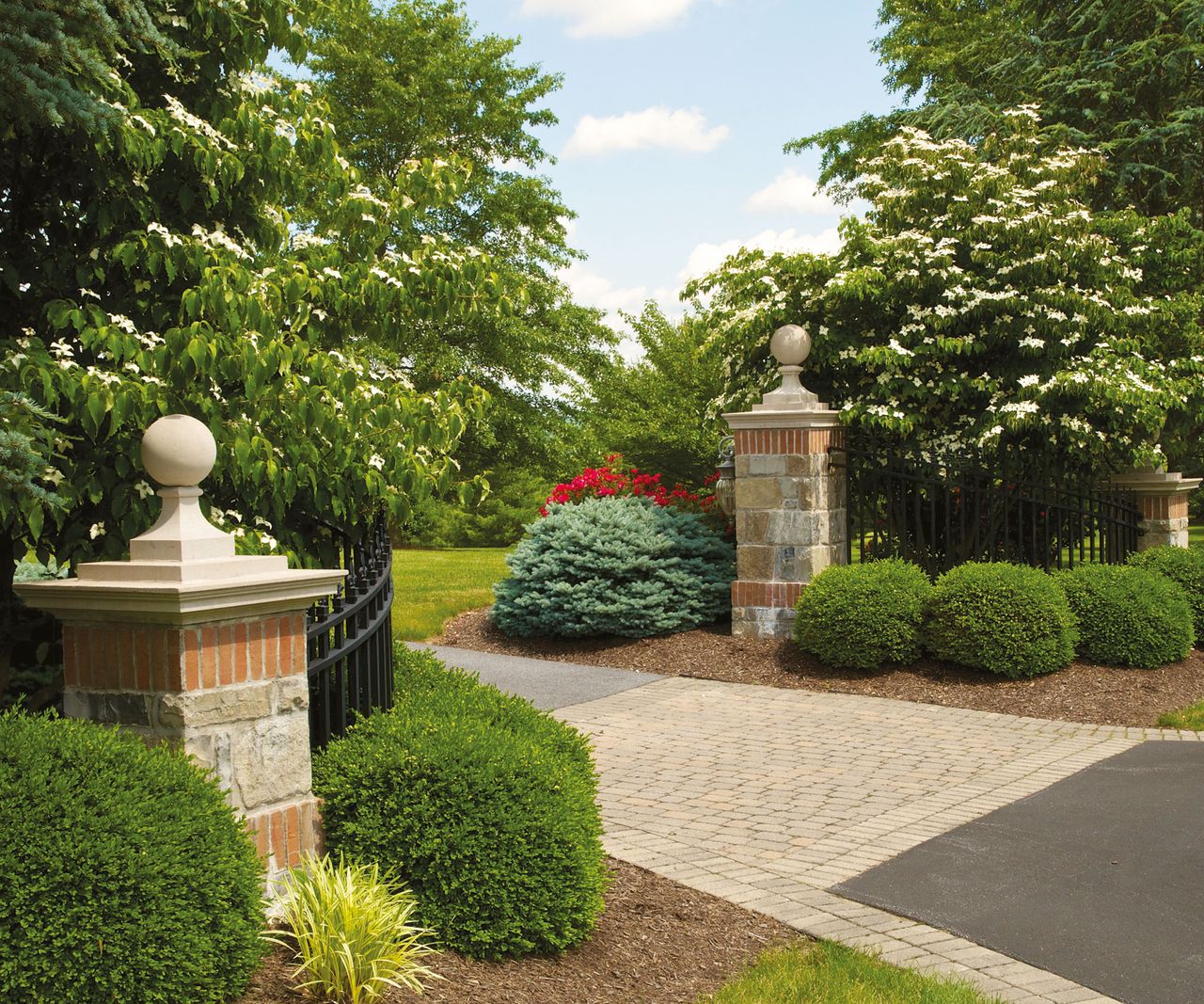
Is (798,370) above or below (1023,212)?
below

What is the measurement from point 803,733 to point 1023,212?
6393 millimetres

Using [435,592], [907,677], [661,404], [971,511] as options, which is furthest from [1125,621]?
[661,404]

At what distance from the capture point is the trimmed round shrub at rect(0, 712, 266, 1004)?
10.5 ft

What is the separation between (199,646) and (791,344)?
8.32 metres

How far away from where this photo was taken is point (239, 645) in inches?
159

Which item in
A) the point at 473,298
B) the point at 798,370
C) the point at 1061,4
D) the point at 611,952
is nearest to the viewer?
the point at 611,952

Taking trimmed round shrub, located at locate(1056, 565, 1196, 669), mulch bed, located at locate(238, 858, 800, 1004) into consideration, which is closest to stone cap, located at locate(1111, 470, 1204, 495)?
trimmed round shrub, located at locate(1056, 565, 1196, 669)

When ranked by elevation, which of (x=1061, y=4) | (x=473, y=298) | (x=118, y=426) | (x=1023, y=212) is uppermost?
(x=1061, y=4)

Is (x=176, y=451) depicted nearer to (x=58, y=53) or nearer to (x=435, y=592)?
(x=58, y=53)

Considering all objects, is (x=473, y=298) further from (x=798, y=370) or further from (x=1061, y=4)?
(x=1061, y=4)

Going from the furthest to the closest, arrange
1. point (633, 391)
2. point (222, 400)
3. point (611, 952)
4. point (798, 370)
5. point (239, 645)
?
1. point (633, 391)
2. point (798, 370)
3. point (222, 400)
4. point (611, 952)
5. point (239, 645)

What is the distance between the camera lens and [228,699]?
402 centimetres

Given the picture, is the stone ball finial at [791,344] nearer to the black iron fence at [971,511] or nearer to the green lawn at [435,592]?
the black iron fence at [971,511]

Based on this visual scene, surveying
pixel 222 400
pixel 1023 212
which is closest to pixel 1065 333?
pixel 1023 212
